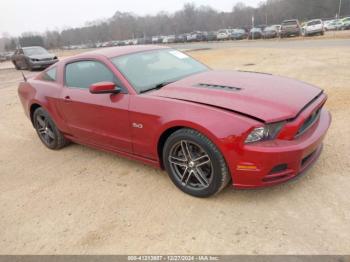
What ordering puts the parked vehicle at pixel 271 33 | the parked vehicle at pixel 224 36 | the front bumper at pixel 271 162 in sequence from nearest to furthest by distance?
the front bumper at pixel 271 162 → the parked vehicle at pixel 271 33 → the parked vehicle at pixel 224 36

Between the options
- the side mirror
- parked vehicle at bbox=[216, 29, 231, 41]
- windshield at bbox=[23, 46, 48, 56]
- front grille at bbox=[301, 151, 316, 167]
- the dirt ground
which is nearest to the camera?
the dirt ground

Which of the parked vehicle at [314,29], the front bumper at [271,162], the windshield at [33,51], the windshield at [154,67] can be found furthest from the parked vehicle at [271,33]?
the front bumper at [271,162]

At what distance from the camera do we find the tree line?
219 feet

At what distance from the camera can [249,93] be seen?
319 centimetres

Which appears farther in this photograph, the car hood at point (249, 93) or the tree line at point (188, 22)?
the tree line at point (188, 22)

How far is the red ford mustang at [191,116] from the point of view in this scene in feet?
9.38

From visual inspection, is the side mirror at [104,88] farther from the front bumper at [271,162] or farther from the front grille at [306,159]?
the front grille at [306,159]

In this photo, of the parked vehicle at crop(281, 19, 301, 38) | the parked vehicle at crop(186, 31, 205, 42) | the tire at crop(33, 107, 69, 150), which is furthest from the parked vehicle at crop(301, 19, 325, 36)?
the tire at crop(33, 107, 69, 150)

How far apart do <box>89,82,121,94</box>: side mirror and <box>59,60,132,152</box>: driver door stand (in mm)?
95

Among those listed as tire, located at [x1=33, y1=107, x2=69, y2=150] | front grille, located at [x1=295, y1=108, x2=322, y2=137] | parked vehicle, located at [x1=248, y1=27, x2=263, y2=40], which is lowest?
parked vehicle, located at [x1=248, y1=27, x2=263, y2=40]

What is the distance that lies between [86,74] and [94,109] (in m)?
0.58

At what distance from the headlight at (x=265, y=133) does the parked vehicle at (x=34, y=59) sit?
18.6 metres

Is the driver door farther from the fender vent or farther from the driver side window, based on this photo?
the fender vent

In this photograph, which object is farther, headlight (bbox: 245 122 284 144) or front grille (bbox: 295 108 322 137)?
front grille (bbox: 295 108 322 137)
